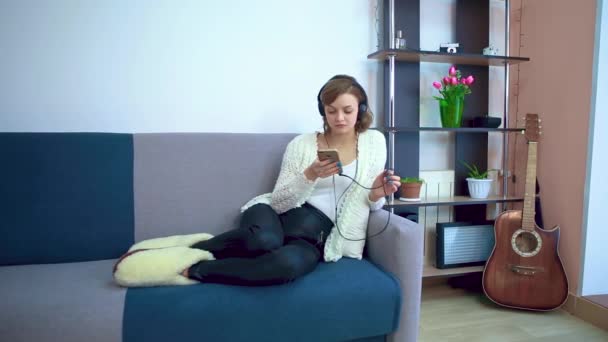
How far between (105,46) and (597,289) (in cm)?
266

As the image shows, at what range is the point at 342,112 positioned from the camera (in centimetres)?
160

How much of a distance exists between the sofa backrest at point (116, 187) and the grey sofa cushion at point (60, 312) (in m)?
0.32

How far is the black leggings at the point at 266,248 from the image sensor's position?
50.5 inches

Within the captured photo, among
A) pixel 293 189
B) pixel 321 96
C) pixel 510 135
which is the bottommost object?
pixel 293 189

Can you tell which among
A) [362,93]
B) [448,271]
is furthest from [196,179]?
[448,271]

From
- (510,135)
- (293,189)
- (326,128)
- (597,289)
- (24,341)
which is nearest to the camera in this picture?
(24,341)

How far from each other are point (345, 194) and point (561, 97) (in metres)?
1.32

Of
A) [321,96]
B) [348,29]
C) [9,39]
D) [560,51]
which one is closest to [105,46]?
[9,39]

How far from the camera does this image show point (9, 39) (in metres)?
1.78

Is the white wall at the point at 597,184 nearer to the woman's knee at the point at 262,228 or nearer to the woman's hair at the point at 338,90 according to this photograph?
the woman's hair at the point at 338,90

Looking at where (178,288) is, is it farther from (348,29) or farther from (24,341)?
(348,29)

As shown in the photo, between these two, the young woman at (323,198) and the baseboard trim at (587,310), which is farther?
the baseboard trim at (587,310)

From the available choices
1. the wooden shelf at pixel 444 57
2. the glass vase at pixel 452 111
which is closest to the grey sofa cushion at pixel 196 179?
the wooden shelf at pixel 444 57

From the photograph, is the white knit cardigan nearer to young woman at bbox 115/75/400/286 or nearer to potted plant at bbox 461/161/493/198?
young woman at bbox 115/75/400/286
